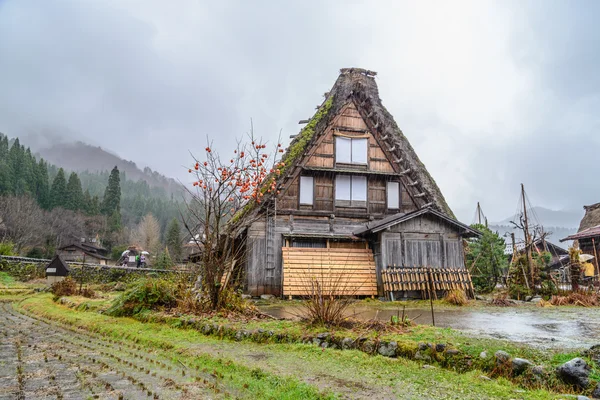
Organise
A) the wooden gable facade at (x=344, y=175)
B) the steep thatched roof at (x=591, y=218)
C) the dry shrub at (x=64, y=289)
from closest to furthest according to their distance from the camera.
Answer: the dry shrub at (x=64, y=289) < the wooden gable facade at (x=344, y=175) < the steep thatched roof at (x=591, y=218)

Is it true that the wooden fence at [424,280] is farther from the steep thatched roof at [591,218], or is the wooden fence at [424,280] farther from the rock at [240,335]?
the steep thatched roof at [591,218]

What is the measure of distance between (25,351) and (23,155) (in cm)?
7109

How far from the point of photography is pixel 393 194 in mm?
19156

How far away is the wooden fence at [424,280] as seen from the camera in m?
15.5

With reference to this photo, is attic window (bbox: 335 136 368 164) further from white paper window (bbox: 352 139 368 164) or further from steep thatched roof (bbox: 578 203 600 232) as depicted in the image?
steep thatched roof (bbox: 578 203 600 232)

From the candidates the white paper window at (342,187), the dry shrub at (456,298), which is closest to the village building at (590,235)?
the dry shrub at (456,298)

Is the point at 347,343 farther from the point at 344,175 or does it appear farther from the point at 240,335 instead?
the point at 344,175

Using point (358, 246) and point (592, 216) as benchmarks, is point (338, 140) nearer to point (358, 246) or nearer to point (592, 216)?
point (358, 246)

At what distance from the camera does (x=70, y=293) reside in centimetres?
1672

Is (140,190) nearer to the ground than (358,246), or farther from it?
farther from it

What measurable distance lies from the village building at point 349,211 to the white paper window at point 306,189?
0.05 metres

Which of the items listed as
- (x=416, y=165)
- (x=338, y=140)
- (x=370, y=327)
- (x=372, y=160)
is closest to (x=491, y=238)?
(x=416, y=165)

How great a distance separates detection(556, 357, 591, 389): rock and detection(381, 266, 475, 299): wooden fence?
1142 cm

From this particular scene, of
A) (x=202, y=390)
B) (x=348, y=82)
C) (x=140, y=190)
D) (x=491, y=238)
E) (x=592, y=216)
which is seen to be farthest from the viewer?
(x=140, y=190)
